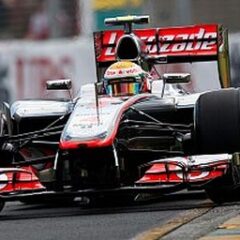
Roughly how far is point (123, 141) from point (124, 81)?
4.61 ft

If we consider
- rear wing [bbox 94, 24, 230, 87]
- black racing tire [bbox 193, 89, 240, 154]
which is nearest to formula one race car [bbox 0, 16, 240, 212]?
black racing tire [bbox 193, 89, 240, 154]

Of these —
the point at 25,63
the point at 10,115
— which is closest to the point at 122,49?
the point at 10,115

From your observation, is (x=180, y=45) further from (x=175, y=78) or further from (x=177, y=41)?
(x=175, y=78)

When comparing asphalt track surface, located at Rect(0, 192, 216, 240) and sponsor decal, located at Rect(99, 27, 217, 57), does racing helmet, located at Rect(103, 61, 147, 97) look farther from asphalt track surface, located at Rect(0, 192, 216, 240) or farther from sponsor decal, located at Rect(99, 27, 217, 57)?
sponsor decal, located at Rect(99, 27, 217, 57)

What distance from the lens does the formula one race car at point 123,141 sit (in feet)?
33.8

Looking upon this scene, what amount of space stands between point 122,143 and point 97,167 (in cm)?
43

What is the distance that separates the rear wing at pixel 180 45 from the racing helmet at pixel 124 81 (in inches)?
55.2

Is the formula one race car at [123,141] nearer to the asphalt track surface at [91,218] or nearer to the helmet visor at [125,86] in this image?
the helmet visor at [125,86]

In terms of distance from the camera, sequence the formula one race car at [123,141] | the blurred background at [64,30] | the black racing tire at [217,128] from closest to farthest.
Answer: the formula one race car at [123,141] → the black racing tire at [217,128] → the blurred background at [64,30]

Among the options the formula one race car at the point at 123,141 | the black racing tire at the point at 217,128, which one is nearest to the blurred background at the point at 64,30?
the formula one race car at the point at 123,141

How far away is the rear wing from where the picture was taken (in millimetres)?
13734

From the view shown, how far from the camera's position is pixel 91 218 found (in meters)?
10.3

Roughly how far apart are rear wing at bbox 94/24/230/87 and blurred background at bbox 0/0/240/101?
4.49 meters

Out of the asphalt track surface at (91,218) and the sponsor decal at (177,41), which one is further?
the sponsor decal at (177,41)
